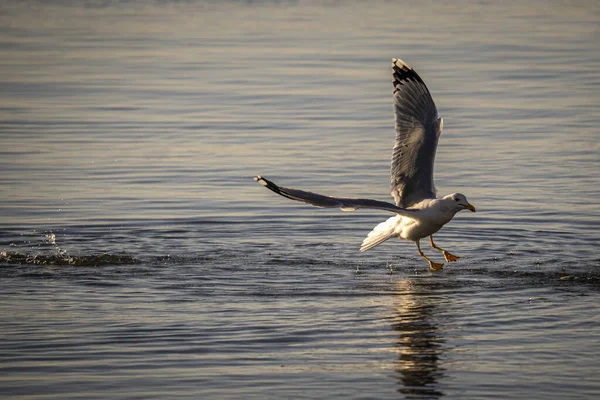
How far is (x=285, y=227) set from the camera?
14.4 meters

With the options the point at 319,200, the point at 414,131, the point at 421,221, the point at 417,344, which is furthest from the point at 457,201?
the point at 417,344

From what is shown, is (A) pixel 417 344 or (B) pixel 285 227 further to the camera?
(B) pixel 285 227

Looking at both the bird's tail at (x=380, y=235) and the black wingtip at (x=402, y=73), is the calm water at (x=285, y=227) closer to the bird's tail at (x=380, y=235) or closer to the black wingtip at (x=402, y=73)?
the bird's tail at (x=380, y=235)

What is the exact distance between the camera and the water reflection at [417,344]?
8273 mm

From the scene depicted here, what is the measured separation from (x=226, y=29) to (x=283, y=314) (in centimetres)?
2860

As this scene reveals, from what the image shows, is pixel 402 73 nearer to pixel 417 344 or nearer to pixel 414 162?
pixel 414 162

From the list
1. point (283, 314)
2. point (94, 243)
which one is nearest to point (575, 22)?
point (94, 243)

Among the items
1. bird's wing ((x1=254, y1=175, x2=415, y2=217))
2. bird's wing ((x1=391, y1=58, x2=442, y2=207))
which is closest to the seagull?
bird's wing ((x1=391, y1=58, x2=442, y2=207))

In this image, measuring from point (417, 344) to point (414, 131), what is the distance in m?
3.47

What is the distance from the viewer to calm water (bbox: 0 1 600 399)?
8695 mm

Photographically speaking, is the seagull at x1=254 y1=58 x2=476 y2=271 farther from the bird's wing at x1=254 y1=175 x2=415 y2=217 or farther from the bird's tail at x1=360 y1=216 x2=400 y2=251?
the bird's wing at x1=254 y1=175 x2=415 y2=217

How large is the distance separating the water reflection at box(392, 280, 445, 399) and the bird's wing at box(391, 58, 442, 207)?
4.86ft

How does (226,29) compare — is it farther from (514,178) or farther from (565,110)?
(514,178)

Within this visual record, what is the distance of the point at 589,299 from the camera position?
10.6m
